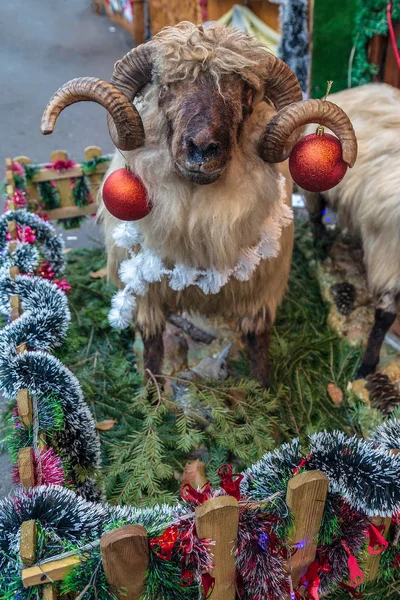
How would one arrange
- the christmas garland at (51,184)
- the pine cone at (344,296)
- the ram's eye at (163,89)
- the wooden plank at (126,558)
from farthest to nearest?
the christmas garland at (51,184) → the pine cone at (344,296) → the ram's eye at (163,89) → the wooden plank at (126,558)

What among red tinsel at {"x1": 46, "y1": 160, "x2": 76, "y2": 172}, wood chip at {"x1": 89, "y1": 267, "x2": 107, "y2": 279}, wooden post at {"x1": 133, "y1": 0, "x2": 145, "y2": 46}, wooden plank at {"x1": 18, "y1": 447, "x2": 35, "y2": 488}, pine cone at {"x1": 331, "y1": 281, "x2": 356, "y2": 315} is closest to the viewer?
wooden plank at {"x1": 18, "y1": 447, "x2": 35, "y2": 488}

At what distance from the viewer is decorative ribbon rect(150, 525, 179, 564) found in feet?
3.89

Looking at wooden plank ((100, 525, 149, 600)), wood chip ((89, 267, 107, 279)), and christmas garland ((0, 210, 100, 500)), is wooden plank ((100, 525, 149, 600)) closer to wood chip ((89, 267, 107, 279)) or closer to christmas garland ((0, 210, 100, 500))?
christmas garland ((0, 210, 100, 500))

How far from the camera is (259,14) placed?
14.5 feet

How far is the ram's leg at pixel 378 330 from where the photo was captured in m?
2.33

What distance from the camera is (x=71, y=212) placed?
342 cm

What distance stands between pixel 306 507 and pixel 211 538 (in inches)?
9.8

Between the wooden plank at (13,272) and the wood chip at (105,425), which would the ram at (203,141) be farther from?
the wood chip at (105,425)

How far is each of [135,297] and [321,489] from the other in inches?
45.7

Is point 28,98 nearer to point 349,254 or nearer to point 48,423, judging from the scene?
point 349,254

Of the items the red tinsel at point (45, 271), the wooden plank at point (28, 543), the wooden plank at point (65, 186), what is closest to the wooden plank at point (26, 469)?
the wooden plank at point (28, 543)

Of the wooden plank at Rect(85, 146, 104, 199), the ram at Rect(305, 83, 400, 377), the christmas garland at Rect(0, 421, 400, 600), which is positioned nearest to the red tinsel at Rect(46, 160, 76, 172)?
the wooden plank at Rect(85, 146, 104, 199)

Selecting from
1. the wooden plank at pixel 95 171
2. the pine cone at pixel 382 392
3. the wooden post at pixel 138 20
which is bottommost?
the pine cone at pixel 382 392

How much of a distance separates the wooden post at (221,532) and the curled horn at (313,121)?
100 cm
